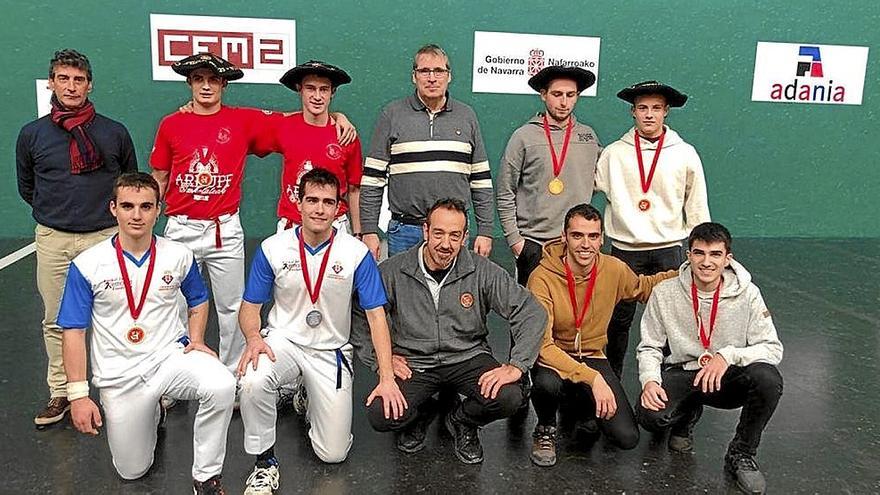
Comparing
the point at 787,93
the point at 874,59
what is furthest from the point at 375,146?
the point at 874,59

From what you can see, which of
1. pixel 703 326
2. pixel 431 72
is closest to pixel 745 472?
pixel 703 326

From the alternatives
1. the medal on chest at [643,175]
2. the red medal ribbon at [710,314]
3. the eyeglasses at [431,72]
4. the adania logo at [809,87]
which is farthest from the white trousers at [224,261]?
the adania logo at [809,87]

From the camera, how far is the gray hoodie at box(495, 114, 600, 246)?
304 centimetres

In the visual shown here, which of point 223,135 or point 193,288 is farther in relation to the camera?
point 223,135

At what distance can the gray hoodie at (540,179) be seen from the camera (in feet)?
9.98

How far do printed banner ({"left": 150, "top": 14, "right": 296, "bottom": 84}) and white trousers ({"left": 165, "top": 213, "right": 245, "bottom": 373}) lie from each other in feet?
9.67

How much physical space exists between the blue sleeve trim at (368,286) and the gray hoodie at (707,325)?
3.06 ft

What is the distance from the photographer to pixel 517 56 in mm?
5977

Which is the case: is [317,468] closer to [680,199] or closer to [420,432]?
[420,432]

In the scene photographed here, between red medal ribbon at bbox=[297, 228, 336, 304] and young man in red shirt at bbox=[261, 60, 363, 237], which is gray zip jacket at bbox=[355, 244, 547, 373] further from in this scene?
young man in red shirt at bbox=[261, 60, 363, 237]

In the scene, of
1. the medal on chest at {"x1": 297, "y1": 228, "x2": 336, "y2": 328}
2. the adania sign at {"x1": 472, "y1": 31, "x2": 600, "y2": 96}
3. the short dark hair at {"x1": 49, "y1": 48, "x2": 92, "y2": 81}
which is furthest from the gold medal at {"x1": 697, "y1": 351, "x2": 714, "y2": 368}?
the adania sign at {"x1": 472, "y1": 31, "x2": 600, "y2": 96}

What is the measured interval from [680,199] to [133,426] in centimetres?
217

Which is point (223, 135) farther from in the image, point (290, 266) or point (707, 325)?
point (707, 325)

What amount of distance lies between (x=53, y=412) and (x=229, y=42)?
11.6 ft
